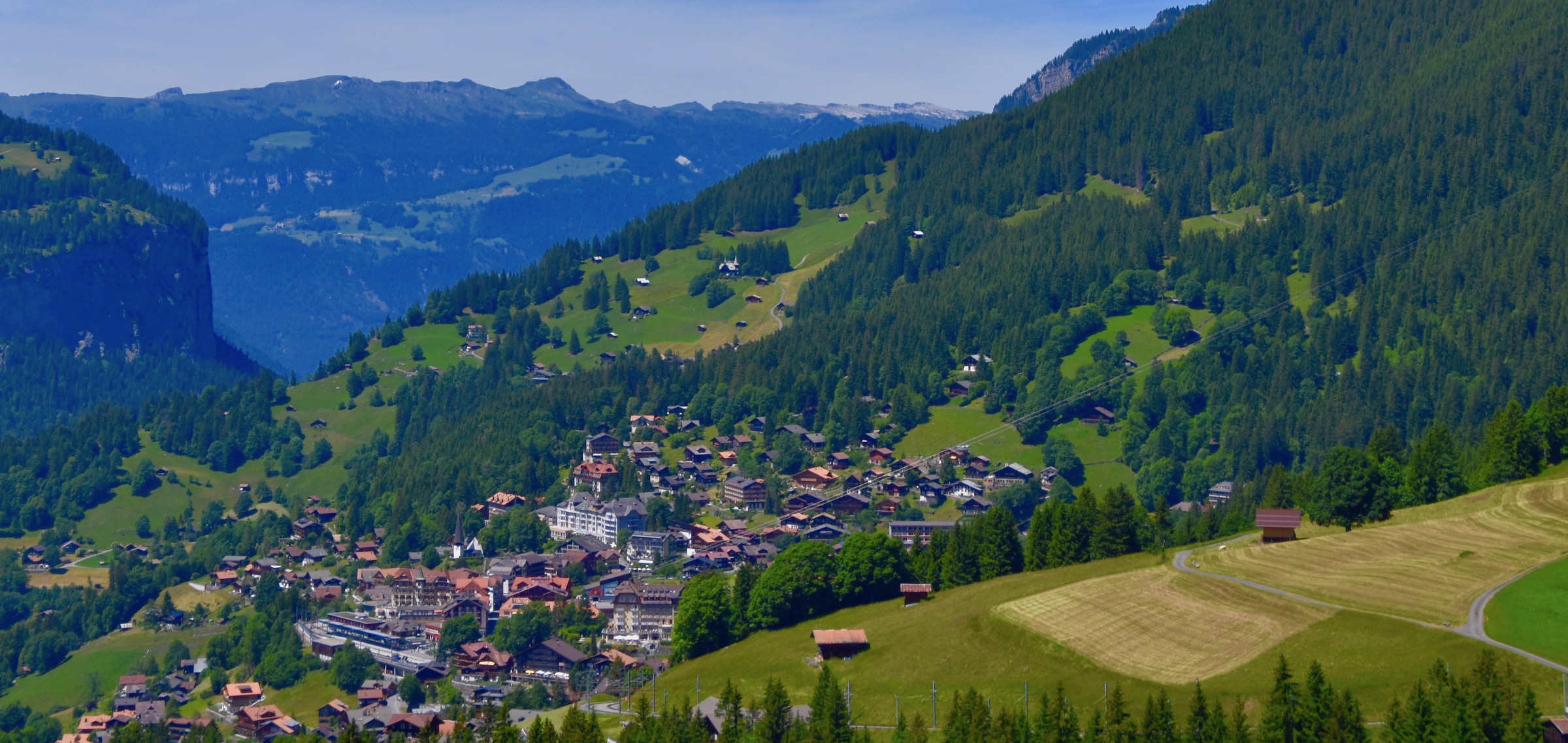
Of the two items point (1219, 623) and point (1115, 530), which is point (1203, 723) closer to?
point (1219, 623)

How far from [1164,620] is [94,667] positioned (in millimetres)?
116585

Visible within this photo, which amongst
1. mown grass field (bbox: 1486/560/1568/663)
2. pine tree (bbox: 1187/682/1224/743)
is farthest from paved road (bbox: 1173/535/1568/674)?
pine tree (bbox: 1187/682/1224/743)

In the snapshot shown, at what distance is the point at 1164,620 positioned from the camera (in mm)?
102125

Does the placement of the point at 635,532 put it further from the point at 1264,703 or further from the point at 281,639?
the point at 1264,703

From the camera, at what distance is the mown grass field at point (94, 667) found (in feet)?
559

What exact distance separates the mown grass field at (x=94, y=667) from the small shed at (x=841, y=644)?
8145 centimetres

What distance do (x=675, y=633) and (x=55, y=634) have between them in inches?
3536

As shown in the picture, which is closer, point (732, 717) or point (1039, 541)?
point (732, 717)

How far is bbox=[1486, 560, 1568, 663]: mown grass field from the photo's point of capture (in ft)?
293

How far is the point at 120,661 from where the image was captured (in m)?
176

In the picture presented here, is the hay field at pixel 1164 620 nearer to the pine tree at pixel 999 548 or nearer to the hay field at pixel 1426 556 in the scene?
the hay field at pixel 1426 556

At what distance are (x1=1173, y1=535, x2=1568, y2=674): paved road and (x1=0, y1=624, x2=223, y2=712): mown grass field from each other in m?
104

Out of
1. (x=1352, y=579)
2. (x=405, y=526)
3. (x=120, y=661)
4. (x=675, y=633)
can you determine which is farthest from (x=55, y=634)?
(x=1352, y=579)

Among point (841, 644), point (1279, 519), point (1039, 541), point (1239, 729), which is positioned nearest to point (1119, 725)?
point (1239, 729)
